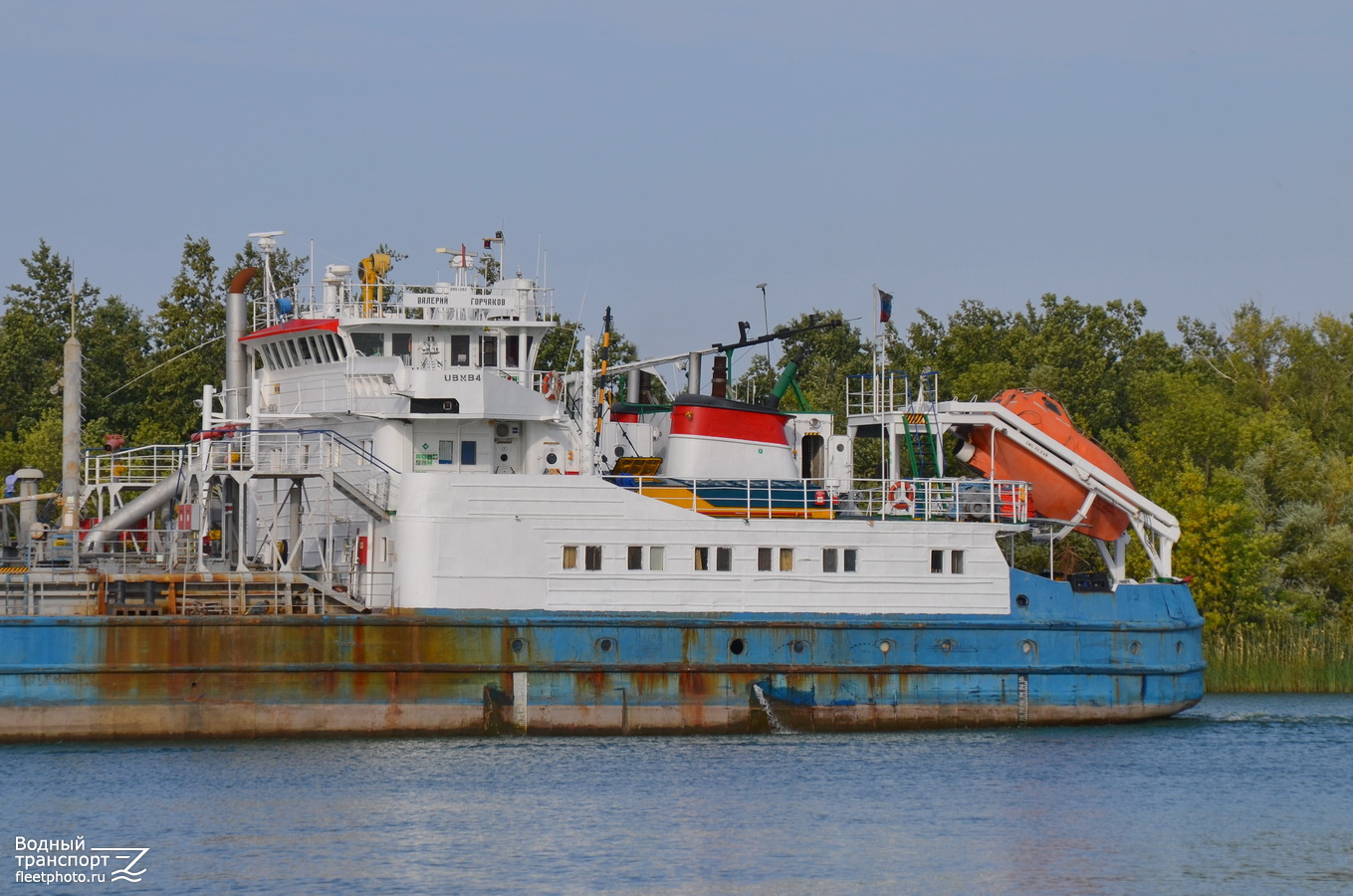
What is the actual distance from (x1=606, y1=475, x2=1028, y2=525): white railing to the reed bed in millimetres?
10060

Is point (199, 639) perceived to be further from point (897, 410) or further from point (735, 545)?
point (897, 410)

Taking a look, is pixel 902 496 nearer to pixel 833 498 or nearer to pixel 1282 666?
pixel 833 498

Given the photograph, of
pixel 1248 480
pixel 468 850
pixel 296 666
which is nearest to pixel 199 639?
pixel 296 666

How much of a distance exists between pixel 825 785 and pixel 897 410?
25.9 ft

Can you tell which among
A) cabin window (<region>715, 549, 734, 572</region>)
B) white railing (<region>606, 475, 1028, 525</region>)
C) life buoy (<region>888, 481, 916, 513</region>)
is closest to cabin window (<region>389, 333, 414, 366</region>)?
white railing (<region>606, 475, 1028, 525</region>)

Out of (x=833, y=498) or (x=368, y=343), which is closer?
(x=833, y=498)

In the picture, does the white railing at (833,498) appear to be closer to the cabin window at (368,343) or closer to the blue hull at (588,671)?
the blue hull at (588,671)

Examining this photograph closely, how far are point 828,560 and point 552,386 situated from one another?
5088 millimetres

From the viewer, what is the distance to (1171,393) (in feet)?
164

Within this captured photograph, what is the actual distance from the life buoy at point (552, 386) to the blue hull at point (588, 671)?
3.80m

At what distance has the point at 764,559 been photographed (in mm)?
26719

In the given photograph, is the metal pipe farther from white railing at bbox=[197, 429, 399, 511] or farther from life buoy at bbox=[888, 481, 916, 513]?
life buoy at bbox=[888, 481, 916, 513]

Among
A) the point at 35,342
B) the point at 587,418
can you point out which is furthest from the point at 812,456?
the point at 35,342

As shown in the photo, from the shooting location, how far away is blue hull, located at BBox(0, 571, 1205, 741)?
81.3 feet
